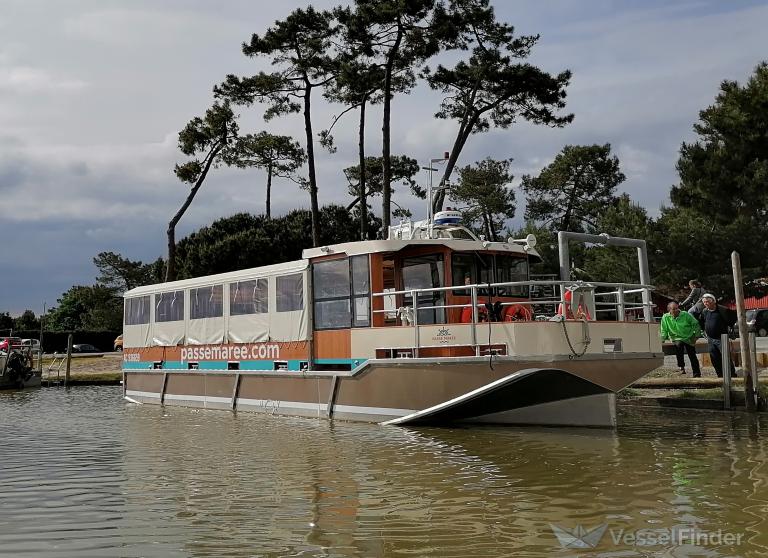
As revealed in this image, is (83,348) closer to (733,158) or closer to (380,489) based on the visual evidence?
(733,158)

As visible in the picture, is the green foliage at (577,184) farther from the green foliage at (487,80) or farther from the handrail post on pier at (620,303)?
the handrail post on pier at (620,303)

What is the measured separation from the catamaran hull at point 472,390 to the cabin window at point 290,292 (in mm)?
1319

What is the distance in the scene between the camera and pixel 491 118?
31.2 meters

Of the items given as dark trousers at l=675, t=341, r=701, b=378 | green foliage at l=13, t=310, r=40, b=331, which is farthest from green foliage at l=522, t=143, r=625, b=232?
green foliage at l=13, t=310, r=40, b=331

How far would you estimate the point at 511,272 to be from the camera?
48.7 ft

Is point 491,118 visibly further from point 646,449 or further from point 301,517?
point 301,517

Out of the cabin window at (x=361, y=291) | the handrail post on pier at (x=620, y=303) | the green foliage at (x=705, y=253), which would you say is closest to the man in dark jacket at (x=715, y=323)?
the handrail post on pier at (x=620, y=303)

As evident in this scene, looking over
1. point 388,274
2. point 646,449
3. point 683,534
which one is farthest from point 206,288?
point 683,534

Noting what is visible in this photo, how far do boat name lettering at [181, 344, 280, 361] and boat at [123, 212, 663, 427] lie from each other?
0.04 meters

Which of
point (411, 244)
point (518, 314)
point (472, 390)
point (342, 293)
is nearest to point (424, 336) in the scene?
point (472, 390)

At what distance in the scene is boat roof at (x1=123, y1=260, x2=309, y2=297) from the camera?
1551 cm

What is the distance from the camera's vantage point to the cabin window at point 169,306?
63.3ft

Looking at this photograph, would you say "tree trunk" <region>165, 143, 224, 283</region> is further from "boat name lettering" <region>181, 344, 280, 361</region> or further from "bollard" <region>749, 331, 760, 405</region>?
"bollard" <region>749, 331, 760, 405</region>

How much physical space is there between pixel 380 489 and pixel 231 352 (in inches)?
378
